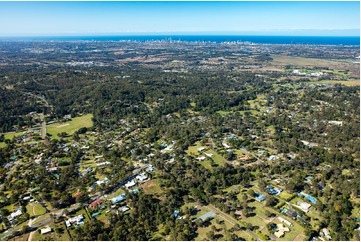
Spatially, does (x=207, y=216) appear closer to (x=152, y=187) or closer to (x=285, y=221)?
(x=285, y=221)

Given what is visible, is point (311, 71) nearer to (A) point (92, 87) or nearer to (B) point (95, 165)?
(A) point (92, 87)

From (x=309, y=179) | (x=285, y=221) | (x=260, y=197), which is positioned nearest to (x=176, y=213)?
(x=260, y=197)

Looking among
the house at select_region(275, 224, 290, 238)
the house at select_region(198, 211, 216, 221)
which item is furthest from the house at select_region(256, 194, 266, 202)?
the house at select_region(198, 211, 216, 221)

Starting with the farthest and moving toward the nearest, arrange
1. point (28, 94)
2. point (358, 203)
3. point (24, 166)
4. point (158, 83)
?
point (158, 83)
point (28, 94)
point (24, 166)
point (358, 203)

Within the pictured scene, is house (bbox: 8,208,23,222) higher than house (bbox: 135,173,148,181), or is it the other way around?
house (bbox: 135,173,148,181)

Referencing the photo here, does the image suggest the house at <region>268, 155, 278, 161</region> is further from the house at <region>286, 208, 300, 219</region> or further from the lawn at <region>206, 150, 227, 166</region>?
the house at <region>286, 208, 300, 219</region>

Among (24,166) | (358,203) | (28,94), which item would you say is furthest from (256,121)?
(28,94)
